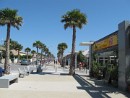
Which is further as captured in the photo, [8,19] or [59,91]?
[8,19]

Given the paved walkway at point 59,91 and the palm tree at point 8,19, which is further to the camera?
the palm tree at point 8,19

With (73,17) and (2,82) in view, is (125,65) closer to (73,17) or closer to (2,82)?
(2,82)

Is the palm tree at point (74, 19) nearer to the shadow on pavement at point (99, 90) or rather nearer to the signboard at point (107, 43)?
the signboard at point (107, 43)

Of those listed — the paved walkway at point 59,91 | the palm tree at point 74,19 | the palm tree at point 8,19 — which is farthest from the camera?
the palm tree at point 74,19

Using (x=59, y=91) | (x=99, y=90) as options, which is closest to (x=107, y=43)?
(x=99, y=90)

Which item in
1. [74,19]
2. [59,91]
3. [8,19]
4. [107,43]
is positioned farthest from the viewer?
[74,19]

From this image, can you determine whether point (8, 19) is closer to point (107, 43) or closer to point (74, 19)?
point (74, 19)

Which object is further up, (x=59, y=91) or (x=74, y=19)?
(x=74, y=19)

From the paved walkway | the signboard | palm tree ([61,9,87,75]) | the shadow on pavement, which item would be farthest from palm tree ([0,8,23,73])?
the shadow on pavement

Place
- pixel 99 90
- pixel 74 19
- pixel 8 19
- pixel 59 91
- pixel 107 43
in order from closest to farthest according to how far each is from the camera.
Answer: pixel 59 91
pixel 99 90
pixel 107 43
pixel 8 19
pixel 74 19

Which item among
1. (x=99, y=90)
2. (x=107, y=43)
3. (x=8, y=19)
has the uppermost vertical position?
(x=8, y=19)

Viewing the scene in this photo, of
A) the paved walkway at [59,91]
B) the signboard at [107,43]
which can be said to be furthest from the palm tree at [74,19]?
the paved walkway at [59,91]

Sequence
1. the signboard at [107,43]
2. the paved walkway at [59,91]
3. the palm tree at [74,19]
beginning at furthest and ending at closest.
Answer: the palm tree at [74,19]
the signboard at [107,43]
the paved walkway at [59,91]

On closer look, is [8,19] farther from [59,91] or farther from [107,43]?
[59,91]
